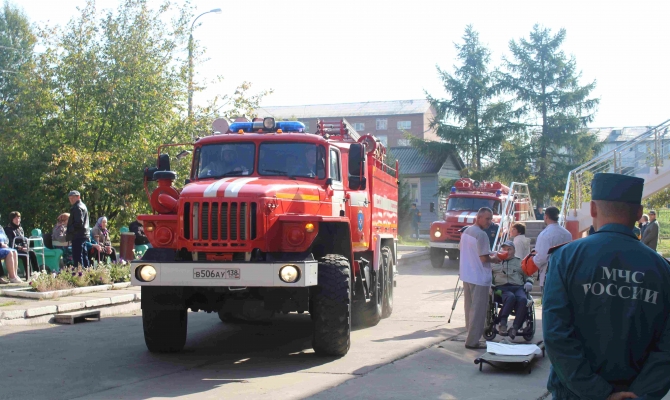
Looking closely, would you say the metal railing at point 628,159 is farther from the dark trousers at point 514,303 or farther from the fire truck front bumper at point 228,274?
the fire truck front bumper at point 228,274

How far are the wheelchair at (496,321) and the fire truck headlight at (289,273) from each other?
3.31 metres

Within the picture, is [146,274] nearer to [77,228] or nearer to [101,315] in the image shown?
[101,315]

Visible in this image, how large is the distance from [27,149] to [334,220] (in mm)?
15467

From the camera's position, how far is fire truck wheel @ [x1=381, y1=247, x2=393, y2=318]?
12.6 m

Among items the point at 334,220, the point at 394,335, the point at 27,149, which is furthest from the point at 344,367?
the point at 27,149

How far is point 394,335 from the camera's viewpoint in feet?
35.4

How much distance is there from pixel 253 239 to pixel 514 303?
3.90 m

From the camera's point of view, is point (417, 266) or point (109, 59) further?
point (417, 266)

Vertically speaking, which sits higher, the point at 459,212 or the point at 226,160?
the point at 226,160

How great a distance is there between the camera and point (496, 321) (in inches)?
402

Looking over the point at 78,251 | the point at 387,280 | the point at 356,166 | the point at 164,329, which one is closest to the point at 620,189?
the point at 356,166

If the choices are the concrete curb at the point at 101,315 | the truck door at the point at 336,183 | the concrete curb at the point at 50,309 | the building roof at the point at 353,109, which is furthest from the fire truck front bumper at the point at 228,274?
the building roof at the point at 353,109

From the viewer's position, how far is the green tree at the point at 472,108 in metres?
44.9

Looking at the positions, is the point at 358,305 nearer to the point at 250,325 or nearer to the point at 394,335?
the point at 394,335
